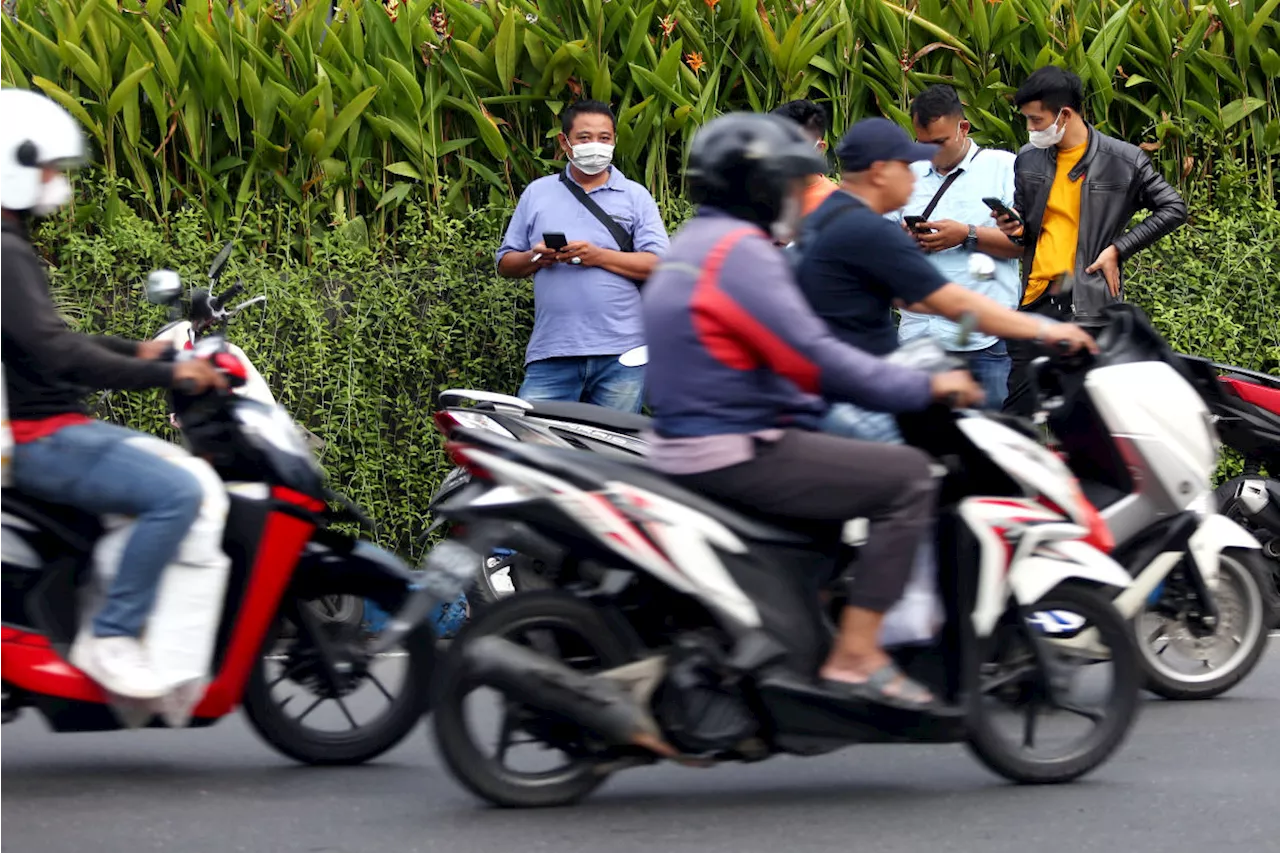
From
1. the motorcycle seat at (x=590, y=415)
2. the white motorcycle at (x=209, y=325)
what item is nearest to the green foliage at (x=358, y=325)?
the motorcycle seat at (x=590, y=415)

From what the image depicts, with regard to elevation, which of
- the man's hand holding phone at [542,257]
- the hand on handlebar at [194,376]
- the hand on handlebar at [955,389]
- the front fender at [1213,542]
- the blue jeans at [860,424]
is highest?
the hand on handlebar at [955,389]

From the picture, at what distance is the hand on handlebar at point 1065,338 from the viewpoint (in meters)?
6.10

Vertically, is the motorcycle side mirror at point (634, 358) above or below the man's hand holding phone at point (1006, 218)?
below

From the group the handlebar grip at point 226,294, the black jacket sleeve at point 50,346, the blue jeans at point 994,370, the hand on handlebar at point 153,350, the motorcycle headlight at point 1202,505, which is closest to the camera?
the black jacket sleeve at point 50,346

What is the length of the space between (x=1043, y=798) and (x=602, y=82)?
493 centimetres

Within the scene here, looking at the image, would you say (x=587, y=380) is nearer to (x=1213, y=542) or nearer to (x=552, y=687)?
(x=1213, y=542)

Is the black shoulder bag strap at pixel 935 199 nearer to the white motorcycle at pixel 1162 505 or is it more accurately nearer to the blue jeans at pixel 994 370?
the blue jeans at pixel 994 370

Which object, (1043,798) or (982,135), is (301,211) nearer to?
(982,135)

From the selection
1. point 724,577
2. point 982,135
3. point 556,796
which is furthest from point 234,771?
point 982,135

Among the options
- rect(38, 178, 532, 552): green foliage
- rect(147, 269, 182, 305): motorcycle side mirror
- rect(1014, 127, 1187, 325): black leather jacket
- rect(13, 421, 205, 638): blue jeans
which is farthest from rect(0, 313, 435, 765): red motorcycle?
rect(1014, 127, 1187, 325): black leather jacket

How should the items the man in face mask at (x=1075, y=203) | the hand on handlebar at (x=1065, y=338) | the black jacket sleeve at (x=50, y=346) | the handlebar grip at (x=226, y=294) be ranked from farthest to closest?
the man in face mask at (x=1075, y=203)
the handlebar grip at (x=226, y=294)
the hand on handlebar at (x=1065, y=338)
the black jacket sleeve at (x=50, y=346)

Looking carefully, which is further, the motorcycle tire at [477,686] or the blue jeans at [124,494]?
the blue jeans at [124,494]

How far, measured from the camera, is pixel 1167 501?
7.18 metres

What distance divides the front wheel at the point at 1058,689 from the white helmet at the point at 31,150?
9.25 ft
